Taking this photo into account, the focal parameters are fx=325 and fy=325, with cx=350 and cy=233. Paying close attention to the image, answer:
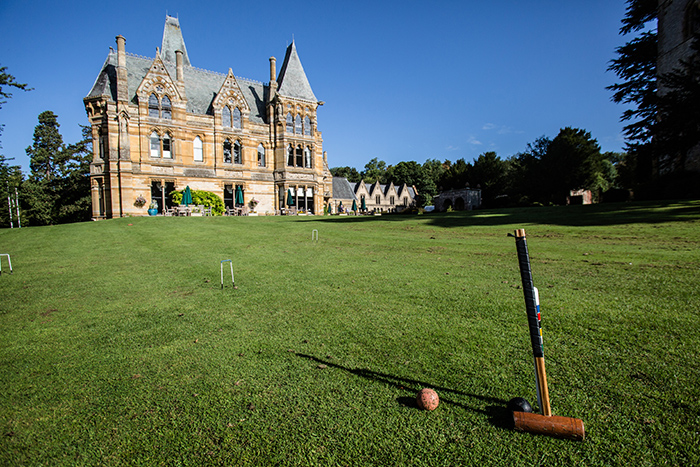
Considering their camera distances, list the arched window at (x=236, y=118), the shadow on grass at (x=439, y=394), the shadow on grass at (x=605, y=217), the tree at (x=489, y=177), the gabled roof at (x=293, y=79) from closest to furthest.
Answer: the shadow on grass at (x=439, y=394) → the shadow on grass at (x=605, y=217) → the arched window at (x=236, y=118) → the gabled roof at (x=293, y=79) → the tree at (x=489, y=177)

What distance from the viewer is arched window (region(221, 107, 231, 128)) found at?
39531mm

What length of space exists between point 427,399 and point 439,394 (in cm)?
31

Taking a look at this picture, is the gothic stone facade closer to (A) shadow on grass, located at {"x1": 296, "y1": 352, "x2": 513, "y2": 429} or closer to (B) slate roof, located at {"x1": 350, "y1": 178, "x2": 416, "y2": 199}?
(A) shadow on grass, located at {"x1": 296, "y1": 352, "x2": 513, "y2": 429}

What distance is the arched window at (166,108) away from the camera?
119ft

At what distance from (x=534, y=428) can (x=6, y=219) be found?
237 feet

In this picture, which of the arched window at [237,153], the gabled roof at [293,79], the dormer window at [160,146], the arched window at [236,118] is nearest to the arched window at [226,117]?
the arched window at [236,118]

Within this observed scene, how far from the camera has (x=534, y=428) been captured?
2701 mm

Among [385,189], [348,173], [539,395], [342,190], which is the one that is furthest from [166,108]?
[348,173]

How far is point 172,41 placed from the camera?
41688 mm

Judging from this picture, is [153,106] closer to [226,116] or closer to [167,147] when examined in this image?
[167,147]

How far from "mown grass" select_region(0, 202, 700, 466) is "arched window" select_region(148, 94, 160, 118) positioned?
32654mm

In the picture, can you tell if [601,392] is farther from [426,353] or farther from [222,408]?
[222,408]

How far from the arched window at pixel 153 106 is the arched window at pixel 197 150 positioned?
4465 millimetres

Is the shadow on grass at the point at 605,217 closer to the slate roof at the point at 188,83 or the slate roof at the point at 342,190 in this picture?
the slate roof at the point at 188,83
